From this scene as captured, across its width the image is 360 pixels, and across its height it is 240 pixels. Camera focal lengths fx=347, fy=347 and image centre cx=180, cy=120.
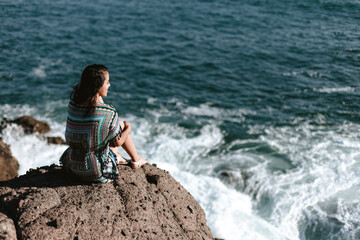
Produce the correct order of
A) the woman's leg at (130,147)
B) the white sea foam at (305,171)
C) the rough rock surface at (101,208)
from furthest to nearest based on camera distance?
the white sea foam at (305,171)
the woman's leg at (130,147)
the rough rock surface at (101,208)

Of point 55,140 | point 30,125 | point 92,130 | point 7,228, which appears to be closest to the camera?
point 7,228

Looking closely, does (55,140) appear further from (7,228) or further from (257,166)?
(7,228)

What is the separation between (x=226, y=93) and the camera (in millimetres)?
15539

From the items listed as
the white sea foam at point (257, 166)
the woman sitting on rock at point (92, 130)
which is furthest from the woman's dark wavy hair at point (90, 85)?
the white sea foam at point (257, 166)

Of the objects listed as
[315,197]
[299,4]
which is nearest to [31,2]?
[299,4]

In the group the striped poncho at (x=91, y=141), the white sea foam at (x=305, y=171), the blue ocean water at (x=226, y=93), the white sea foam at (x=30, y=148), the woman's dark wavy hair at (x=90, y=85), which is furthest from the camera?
the white sea foam at (x=30, y=148)

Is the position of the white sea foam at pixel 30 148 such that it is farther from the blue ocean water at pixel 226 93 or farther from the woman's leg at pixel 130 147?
the woman's leg at pixel 130 147

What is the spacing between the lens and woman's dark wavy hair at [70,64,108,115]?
4336 millimetres

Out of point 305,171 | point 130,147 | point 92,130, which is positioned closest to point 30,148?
point 130,147

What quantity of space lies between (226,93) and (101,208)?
11.6 metres

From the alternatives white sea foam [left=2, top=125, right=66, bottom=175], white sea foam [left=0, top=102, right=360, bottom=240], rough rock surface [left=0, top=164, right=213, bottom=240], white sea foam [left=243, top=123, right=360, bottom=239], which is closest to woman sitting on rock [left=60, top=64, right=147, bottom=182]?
rough rock surface [left=0, top=164, right=213, bottom=240]

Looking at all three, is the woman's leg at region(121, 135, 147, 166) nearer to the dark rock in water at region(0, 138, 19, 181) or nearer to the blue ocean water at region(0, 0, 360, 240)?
the blue ocean water at region(0, 0, 360, 240)

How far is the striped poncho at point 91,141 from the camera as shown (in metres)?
4.52

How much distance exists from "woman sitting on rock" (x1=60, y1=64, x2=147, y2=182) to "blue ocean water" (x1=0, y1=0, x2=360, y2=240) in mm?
4001
